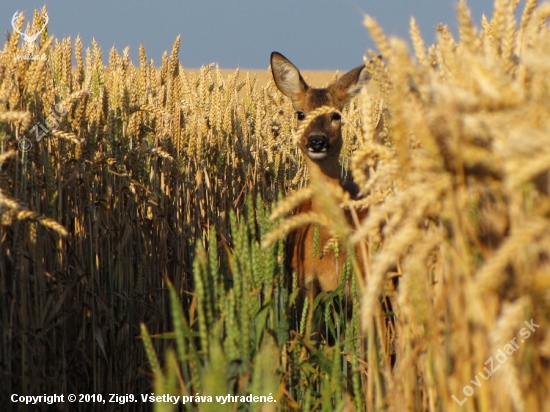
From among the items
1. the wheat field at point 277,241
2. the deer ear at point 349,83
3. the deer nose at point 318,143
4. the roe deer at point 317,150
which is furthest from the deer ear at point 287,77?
the deer nose at point 318,143

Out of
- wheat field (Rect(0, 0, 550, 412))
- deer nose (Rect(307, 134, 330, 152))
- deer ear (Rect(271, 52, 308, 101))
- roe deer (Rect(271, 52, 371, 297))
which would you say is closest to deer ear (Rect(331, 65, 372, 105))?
roe deer (Rect(271, 52, 371, 297))

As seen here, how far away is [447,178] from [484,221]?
0.67 feet

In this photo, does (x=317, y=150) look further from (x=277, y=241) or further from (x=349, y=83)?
(x=277, y=241)

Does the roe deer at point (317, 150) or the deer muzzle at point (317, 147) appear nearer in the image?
the roe deer at point (317, 150)

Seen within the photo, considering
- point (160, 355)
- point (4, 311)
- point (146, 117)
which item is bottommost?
point (160, 355)

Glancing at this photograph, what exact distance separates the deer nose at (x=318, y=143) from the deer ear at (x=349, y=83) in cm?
111

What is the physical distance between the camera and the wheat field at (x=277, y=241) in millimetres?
1511

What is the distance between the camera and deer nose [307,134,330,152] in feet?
20.3

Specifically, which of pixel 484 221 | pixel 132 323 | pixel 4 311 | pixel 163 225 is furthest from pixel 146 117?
pixel 484 221

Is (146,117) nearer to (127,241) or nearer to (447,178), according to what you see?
(127,241)

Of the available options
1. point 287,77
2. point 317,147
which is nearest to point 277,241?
point 317,147

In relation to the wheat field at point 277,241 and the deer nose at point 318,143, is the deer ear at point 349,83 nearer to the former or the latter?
the wheat field at point 277,241

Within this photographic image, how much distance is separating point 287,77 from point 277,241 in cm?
428

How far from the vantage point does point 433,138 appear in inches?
60.1
